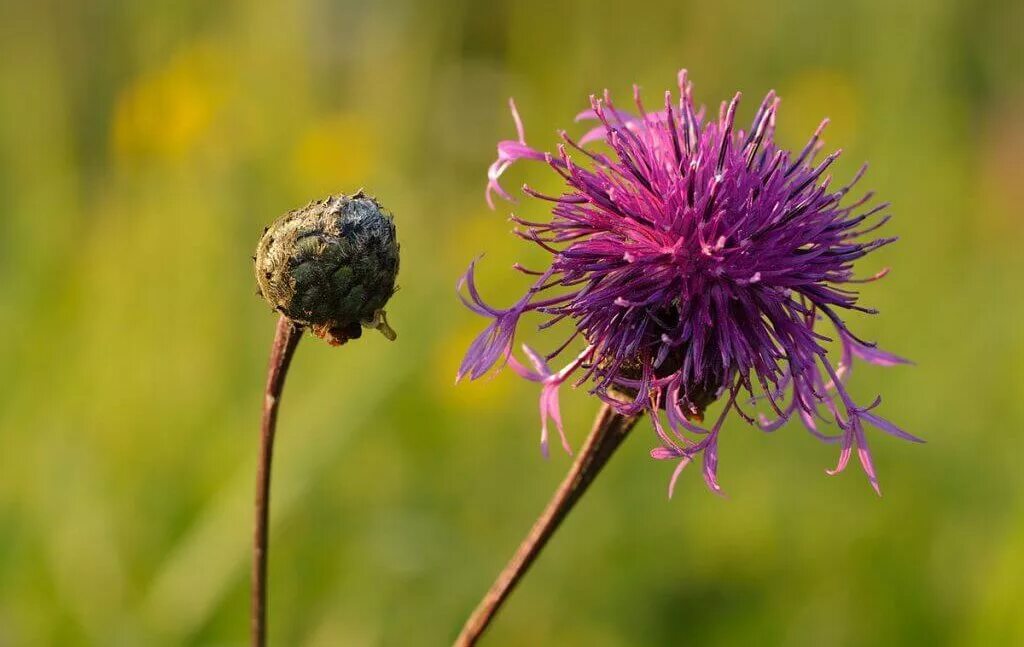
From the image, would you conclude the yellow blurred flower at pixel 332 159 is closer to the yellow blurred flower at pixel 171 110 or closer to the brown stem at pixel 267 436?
the yellow blurred flower at pixel 171 110

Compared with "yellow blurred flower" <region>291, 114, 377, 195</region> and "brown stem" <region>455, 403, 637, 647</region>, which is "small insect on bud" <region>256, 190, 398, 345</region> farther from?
"yellow blurred flower" <region>291, 114, 377, 195</region>

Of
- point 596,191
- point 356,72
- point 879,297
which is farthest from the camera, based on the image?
point 356,72

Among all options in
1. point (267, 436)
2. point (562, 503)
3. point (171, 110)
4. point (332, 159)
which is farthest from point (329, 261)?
point (171, 110)

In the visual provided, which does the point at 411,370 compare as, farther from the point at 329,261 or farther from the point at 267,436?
the point at 329,261

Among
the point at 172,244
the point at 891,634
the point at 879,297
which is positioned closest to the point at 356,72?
the point at 172,244

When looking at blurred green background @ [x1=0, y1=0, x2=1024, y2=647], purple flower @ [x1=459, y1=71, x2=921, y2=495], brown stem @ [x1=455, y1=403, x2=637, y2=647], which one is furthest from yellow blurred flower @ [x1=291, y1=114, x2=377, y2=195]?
brown stem @ [x1=455, y1=403, x2=637, y2=647]

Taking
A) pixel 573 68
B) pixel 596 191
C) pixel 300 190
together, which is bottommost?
pixel 300 190

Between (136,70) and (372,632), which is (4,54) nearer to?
(136,70)

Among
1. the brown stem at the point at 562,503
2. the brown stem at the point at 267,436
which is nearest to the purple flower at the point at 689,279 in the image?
the brown stem at the point at 562,503
